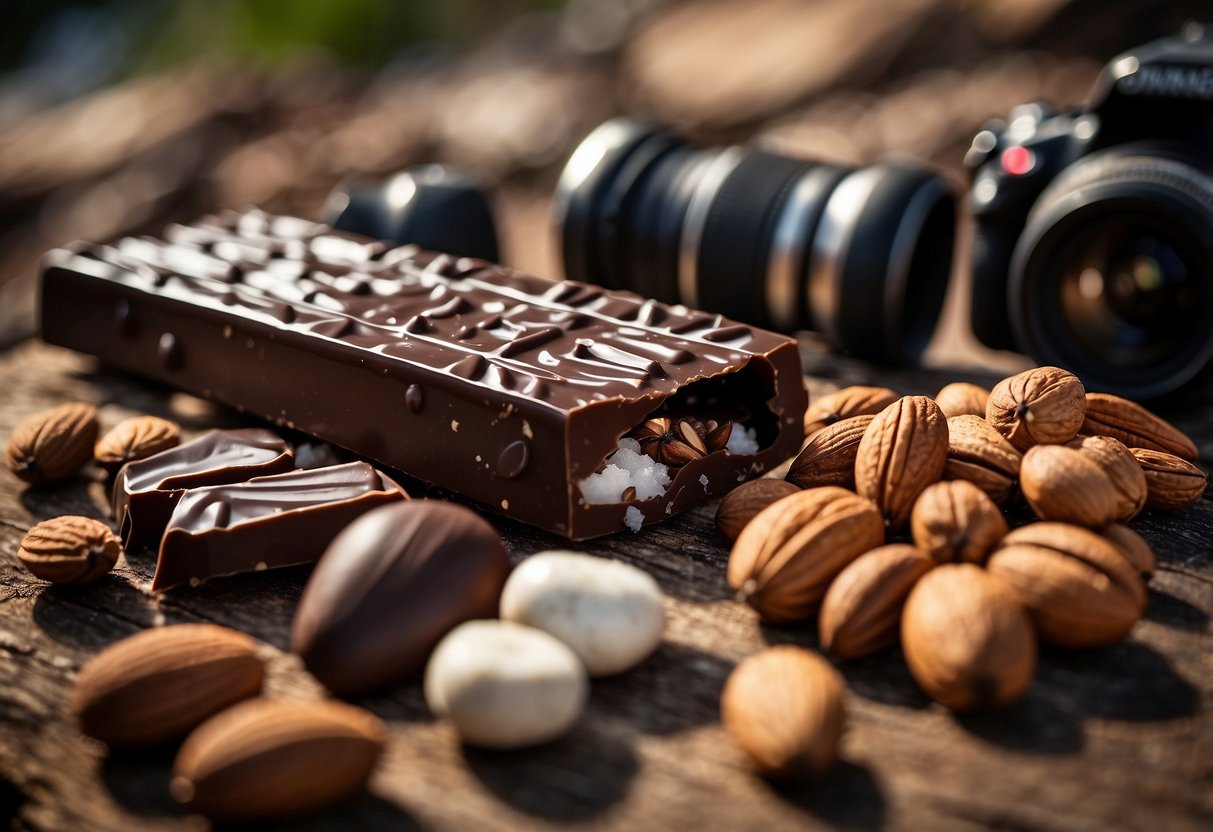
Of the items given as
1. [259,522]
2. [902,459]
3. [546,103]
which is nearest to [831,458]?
[902,459]

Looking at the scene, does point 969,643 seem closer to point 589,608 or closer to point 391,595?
point 589,608

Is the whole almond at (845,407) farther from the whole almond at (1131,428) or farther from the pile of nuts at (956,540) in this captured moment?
the whole almond at (1131,428)

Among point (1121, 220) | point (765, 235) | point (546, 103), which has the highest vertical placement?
point (546, 103)

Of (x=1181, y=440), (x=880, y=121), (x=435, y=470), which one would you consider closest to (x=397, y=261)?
(x=435, y=470)

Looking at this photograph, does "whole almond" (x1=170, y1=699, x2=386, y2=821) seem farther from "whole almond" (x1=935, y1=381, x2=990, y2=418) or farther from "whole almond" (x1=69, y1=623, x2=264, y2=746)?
"whole almond" (x1=935, y1=381, x2=990, y2=418)

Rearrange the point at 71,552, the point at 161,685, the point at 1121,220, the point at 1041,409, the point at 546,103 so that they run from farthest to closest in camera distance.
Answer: the point at 546,103 → the point at 1121,220 → the point at 1041,409 → the point at 71,552 → the point at 161,685

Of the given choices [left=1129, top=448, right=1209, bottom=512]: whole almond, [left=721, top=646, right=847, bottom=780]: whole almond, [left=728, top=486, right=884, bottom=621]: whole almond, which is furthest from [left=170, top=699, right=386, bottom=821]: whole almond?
[left=1129, top=448, right=1209, bottom=512]: whole almond

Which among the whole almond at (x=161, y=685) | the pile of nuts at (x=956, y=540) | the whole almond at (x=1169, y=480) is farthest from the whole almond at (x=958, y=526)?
the whole almond at (x=161, y=685)
